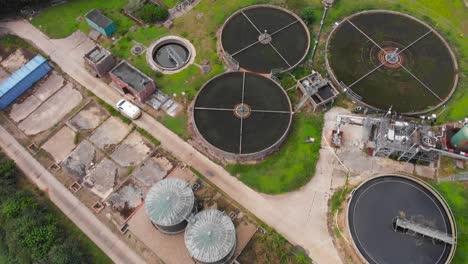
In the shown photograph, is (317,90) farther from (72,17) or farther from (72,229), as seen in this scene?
(72,17)

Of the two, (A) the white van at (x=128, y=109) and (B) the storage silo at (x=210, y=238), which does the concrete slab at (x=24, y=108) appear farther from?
(B) the storage silo at (x=210, y=238)

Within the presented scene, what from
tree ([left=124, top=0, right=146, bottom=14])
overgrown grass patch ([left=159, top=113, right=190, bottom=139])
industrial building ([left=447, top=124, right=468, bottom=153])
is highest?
tree ([left=124, top=0, right=146, bottom=14])

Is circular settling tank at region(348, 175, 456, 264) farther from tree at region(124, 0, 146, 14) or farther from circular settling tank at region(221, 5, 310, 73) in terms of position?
tree at region(124, 0, 146, 14)

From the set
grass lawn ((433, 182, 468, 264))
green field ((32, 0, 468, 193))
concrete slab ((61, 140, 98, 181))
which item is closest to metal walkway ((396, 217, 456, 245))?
grass lawn ((433, 182, 468, 264))

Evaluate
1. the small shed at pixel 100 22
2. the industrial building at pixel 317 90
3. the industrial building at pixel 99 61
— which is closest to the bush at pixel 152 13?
the small shed at pixel 100 22

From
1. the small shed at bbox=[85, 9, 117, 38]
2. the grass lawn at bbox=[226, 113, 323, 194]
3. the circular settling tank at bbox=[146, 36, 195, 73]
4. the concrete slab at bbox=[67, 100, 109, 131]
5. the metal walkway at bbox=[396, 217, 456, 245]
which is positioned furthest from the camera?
the small shed at bbox=[85, 9, 117, 38]

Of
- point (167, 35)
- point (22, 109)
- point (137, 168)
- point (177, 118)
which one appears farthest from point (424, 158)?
point (22, 109)

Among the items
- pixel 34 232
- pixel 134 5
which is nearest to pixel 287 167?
pixel 34 232
